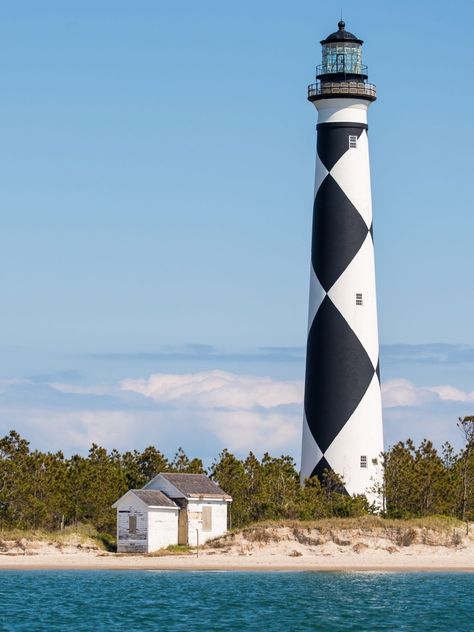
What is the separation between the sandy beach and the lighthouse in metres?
2.35

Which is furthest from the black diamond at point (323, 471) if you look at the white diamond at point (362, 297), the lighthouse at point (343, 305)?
the white diamond at point (362, 297)

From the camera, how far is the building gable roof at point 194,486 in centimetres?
6006

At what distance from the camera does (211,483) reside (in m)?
62.3

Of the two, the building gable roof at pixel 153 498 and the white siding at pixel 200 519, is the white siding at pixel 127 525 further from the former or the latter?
the white siding at pixel 200 519

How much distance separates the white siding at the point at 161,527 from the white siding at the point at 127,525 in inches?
8.0

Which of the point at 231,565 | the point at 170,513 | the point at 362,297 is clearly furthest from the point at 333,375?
the point at 170,513

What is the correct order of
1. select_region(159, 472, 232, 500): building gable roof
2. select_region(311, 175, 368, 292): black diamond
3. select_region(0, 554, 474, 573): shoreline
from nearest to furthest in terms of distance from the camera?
select_region(0, 554, 474, 573): shoreline → select_region(311, 175, 368, 292): black diamond → select_region(159, 472, 232, 500): building gable roof

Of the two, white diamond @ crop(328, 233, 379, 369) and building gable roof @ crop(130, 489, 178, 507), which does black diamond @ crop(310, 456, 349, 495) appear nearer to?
white diamond @ crop(328, 233, 379, 369)

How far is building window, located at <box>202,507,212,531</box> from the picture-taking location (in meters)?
60.2

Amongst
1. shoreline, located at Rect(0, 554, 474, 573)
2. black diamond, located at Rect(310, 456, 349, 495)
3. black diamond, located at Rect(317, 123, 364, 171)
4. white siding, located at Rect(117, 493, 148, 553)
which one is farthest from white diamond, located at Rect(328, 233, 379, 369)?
white siding, located at Rect(117, 493, 148, 553)

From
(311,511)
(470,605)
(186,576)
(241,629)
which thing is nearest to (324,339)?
(311,511)

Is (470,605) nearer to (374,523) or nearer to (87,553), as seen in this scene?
(374,523)

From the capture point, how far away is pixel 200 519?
60062mm

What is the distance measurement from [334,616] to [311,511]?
51.3ft
